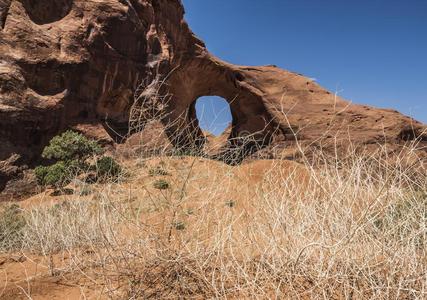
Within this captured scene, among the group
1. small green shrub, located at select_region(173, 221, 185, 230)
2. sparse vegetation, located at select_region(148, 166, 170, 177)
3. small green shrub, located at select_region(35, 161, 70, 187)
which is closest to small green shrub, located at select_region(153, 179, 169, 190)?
sparse vegetation, located at select_region(148, 166, 170, 177)

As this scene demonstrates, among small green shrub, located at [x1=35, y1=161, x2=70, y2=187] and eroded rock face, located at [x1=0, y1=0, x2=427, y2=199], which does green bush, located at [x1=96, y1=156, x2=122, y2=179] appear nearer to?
small green shrub, located at [x1=35, y1=161, x2=70, y2=187]

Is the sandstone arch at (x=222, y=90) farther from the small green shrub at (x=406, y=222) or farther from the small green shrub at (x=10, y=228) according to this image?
the small green shrub at (x=406, y=222)

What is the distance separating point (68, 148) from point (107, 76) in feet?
15.7

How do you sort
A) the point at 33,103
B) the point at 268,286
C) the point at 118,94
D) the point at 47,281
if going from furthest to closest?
the point at 118,94 < the point at 33,103 < the point at 47,281 < the point at 268,286

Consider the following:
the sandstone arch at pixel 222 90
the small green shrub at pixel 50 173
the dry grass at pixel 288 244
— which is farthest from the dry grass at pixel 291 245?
the sandstone arch at pixel 222 90

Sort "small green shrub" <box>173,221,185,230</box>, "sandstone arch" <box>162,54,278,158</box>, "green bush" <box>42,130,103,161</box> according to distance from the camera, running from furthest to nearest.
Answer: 1. "sandstone arch" <box>162,54,278,158</box>
2. "green bush" <box>42,130,103,161</box>
3. "small green shrub" <box>173,221,185,230</box>

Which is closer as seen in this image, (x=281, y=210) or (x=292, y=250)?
(x=292, y=250)

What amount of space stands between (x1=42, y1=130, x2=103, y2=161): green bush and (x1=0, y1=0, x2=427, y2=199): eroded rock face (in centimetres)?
115

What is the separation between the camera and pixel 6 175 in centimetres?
1473

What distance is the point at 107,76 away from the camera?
18578mm

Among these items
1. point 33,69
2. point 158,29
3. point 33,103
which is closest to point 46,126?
point 33,103

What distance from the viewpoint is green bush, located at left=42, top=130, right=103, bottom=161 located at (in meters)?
15.1

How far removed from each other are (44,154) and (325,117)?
16073 mm

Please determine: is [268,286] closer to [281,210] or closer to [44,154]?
[281,210]
